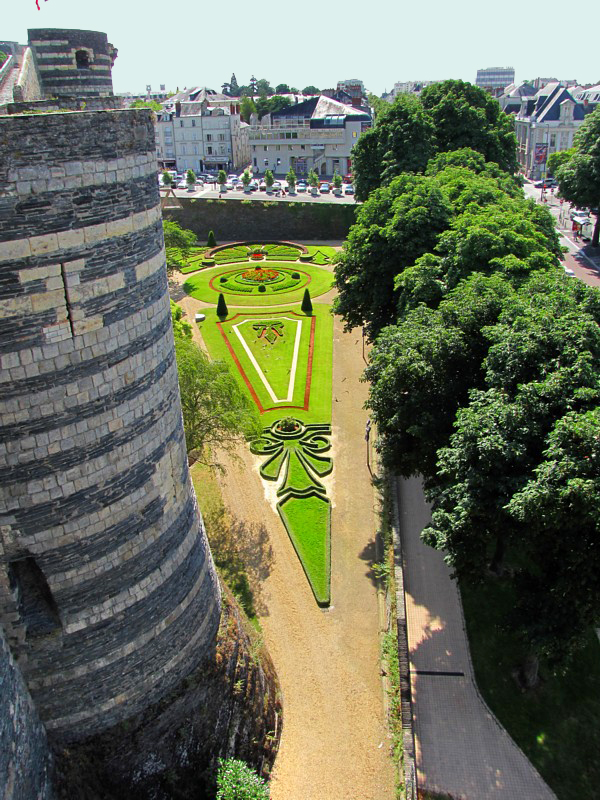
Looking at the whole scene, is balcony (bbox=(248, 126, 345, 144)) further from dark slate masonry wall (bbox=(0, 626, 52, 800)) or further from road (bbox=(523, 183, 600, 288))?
dark slate masonry wall (bbox=(0, 626, 52, 800))

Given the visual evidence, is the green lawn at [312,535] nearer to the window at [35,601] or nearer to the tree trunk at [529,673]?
the tree trunk at [529,673]

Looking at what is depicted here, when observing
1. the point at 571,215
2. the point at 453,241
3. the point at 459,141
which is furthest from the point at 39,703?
the point at 571,215

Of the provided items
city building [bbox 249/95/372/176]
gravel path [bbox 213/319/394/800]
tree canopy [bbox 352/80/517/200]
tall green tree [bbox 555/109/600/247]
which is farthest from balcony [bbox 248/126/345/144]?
gravel path [bbox 213/319/394/800]

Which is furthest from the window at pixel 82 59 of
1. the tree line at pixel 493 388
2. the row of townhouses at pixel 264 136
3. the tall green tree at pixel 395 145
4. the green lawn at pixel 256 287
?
the row of townhouses at pixel 264 136

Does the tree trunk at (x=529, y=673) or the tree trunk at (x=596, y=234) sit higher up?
the tree trunk at (x=596, y=234)

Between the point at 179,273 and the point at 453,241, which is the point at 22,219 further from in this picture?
the point at 179,273

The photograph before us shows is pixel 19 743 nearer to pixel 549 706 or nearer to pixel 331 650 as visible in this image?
pixel 331 650

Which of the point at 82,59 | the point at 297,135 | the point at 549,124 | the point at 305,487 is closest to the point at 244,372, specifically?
the point at 305,487
